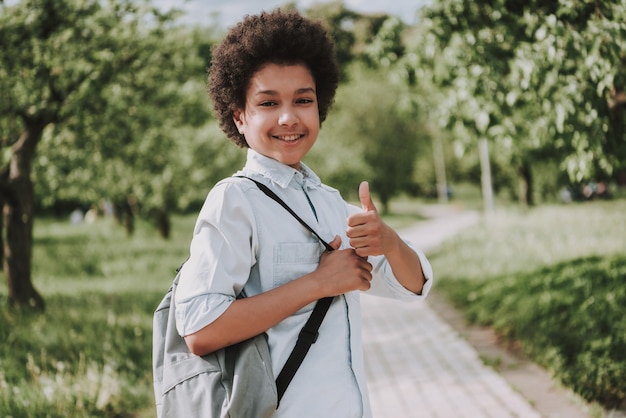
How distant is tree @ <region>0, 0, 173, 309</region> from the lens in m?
6.85

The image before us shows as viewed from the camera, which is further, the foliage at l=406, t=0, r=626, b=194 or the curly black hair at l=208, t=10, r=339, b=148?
the foliage at l=406, t=0, r=626, b=194

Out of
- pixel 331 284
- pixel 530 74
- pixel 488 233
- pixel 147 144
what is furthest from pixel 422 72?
pixel 488 233

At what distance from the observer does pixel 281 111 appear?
1.66 metres

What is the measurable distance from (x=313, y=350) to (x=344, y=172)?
2691 cm

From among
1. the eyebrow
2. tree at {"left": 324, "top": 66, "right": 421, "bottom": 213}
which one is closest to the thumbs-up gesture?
the eyebrow

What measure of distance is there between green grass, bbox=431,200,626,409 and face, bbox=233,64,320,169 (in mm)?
3574

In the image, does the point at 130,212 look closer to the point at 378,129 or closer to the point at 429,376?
the point at 429,376

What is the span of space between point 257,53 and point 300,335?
2.48 feet

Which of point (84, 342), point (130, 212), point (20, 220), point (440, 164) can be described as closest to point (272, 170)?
point (84, 342)

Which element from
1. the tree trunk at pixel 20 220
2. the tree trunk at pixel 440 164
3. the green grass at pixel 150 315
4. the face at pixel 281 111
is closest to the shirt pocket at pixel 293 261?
the face at pixel 281 111

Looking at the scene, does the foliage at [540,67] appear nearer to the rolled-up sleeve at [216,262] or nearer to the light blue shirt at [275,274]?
the light blue shirt at [275,274]

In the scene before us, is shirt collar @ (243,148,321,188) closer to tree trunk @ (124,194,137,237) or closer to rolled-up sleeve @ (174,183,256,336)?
rolled-up sleeve @ (174,183,256,336)

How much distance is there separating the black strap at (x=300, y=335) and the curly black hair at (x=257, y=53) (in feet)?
1.05

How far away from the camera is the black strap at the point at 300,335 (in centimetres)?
150
